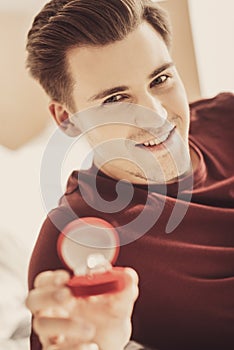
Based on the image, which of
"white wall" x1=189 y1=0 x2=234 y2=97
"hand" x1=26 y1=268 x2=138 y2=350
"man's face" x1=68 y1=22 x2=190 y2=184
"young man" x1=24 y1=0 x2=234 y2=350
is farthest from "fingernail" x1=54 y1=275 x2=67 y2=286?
"white wall" x1=189 y1=0 x2=234 y2=97

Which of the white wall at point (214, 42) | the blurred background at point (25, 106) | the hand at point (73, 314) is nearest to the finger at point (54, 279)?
the hand at point (73, 314)

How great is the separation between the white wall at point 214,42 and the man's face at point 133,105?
0.30 ft

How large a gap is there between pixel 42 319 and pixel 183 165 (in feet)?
1.08

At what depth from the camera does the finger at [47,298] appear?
0.66m

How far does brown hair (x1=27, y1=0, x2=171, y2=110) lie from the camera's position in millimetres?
790

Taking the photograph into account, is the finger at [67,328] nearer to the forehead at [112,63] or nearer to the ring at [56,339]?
the ring at [56,339]

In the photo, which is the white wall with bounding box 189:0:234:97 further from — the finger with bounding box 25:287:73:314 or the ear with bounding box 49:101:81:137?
the finger with bounding box 25:287:73:314

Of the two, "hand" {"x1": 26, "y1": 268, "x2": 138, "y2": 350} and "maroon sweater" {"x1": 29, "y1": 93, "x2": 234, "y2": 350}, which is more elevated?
"hand" {"x1": 26, "y1": 268, "x2": 138, "y2": 350}

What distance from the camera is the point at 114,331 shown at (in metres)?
0.70

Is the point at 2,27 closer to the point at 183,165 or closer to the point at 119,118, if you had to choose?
the point at 119,118

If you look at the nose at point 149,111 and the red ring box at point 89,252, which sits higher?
the nose at point 149,111

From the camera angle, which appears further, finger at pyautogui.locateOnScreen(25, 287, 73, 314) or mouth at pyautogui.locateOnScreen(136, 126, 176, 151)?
mouth at pyautogui.locateOnScreen(136, 126, 176, 151)

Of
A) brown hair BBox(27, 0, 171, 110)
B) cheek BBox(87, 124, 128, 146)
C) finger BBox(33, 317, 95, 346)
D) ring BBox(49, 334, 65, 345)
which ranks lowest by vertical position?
ring BBox(49, 334, 65, 345)

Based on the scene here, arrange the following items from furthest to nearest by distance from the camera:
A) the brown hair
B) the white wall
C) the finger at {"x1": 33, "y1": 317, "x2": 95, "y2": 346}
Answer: the white wall < the brown hair < the finger at {"x1": 33, "y1": 317, "x2": 95, "y2": 346}
